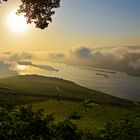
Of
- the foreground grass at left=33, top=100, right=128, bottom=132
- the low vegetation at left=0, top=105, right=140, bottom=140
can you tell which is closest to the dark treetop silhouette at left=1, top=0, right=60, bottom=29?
the low vegetation at left=0, top=105, right=140, bottom=140

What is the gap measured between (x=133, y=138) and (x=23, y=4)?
1557 centimetres

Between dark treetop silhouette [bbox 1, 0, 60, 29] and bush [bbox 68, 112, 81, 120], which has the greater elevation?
dark treetop silhouette [bbox 1, 0, 60, 29]

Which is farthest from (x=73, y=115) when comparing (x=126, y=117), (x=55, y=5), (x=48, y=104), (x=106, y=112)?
(x=48, y=104)

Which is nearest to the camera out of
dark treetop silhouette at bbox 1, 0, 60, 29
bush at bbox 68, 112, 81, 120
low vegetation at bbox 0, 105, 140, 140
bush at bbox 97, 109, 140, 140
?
low vegetation at bbox 0, 105, 140, 140

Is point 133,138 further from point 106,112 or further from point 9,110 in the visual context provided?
point 106,112

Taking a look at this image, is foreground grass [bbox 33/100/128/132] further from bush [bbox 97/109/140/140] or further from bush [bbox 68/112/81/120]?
bush [bbox 68/112/81/120]

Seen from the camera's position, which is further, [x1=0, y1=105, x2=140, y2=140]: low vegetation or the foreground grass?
the foreground grass

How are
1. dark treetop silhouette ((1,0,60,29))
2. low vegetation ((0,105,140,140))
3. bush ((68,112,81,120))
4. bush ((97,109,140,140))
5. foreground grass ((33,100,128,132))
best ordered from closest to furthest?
low vegetation ((0,105,140,140)) < bush ((68,112,81,120)) < bush ((97,109,140,140)) < dark treetop silhouette ((1,0,60,29)) < foreground grass ((33,100,128,132))

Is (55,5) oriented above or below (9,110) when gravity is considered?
above

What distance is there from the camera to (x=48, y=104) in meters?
82.5

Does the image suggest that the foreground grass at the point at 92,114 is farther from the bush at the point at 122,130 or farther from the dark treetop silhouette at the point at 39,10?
the bush at the point at 122,130

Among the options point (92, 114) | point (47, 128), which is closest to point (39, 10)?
point (47, 128)

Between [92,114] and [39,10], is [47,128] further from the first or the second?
[92,114]

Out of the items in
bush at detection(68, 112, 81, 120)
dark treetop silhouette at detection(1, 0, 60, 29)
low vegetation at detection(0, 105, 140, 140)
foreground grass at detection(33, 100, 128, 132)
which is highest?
dark treetop silhouette at detection(1, 0, 60, 29)
